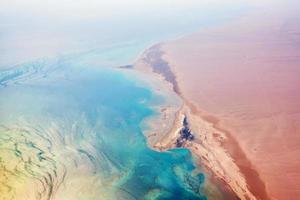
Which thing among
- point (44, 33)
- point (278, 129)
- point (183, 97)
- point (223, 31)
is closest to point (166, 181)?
point (278, 129)

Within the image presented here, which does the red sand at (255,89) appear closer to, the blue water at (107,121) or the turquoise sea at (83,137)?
the turquoise sea at (83,137)

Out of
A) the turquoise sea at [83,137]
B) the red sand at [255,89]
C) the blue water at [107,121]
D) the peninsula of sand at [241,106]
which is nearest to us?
the turquoise sea at [83,137]

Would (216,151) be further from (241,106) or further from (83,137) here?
(83,137)

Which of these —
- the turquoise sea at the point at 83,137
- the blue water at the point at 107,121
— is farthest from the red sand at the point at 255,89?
the blue water at the point at 107,121

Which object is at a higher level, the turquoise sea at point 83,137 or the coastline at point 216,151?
the turquoise sea at point 83,137

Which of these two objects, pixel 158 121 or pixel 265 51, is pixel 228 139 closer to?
pixel 158 121

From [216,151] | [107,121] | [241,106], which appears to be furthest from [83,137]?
[241,106]
